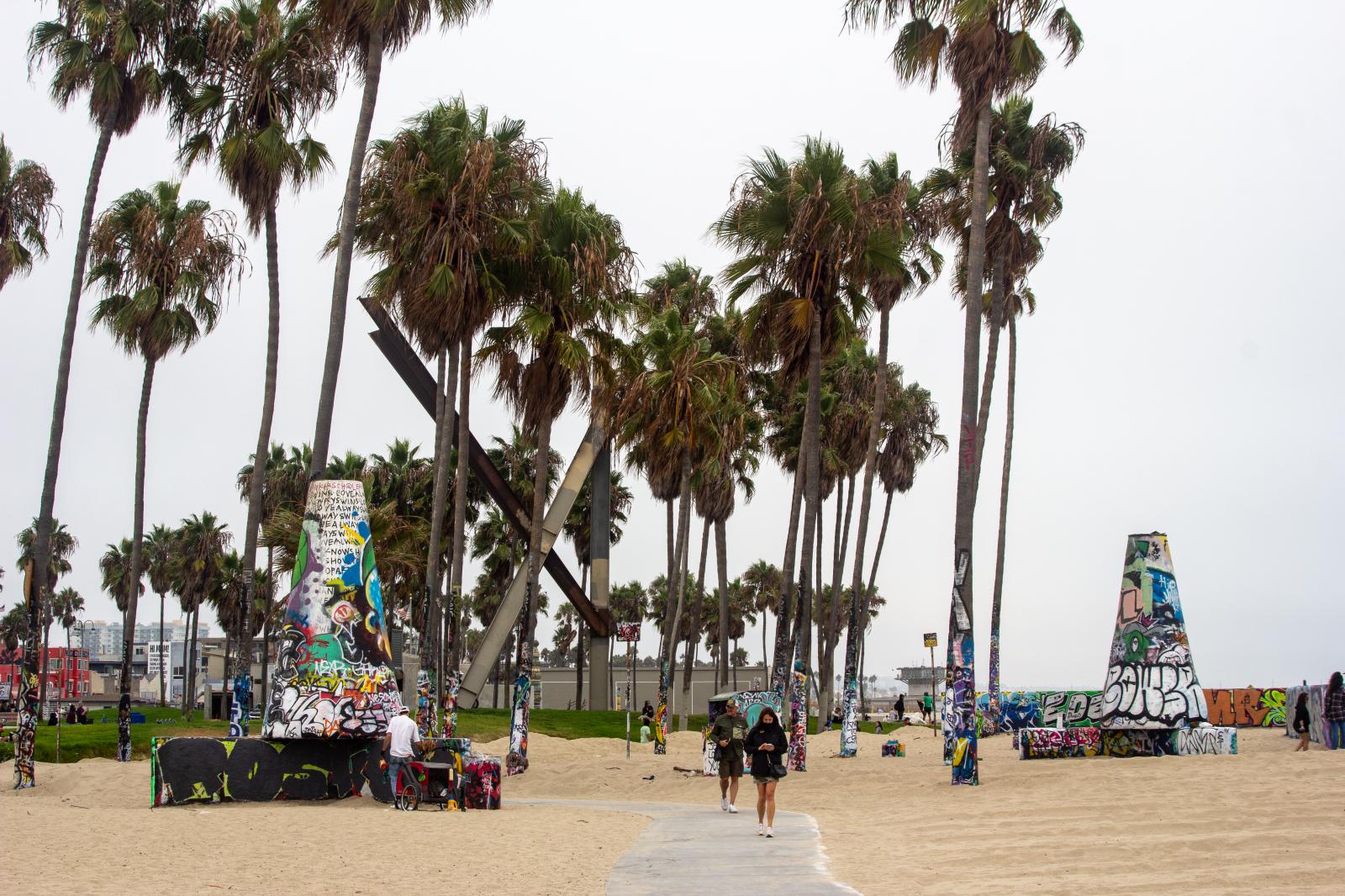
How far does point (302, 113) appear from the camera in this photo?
24234 millimetres

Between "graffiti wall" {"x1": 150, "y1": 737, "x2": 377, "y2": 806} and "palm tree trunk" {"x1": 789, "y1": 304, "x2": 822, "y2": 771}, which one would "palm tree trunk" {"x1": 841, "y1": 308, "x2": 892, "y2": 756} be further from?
"graffiti wall" {"x1": 150, "y1": 737, "x2": 377, "y2": 806}

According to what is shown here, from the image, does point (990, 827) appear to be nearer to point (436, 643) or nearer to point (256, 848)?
point (256, 848)

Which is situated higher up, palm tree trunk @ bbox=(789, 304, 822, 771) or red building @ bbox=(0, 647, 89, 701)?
palm tree trunk @ bbox=(789, 304, 822, 771)

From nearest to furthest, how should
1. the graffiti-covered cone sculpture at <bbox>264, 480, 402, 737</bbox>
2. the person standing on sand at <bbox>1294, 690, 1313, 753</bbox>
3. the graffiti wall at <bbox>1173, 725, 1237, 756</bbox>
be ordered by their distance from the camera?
the graffiti-covered cone sculpture at <bbox>264, 480, 402, 737</bbox>, the graffiti wall at <bbox>1173, 725, 1237, 756</bbox>, the person standing on sand at <bbox>1294, 690, 1313, 753</bbox>

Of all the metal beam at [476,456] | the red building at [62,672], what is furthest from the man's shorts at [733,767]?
the red building at [62,672]

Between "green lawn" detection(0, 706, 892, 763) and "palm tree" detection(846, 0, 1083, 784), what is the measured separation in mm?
18322

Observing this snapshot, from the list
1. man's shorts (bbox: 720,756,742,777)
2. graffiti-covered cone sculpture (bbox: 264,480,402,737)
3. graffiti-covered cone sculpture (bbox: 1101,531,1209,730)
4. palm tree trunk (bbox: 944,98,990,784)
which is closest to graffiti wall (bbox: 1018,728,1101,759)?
graffiti-covered cone sculpture (bbox: 1101,531,1209,730)

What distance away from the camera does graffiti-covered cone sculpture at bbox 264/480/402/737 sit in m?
17.0

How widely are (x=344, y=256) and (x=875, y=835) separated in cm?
1290

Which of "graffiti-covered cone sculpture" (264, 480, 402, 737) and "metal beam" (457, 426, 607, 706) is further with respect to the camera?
"metal beam" (457, 426, 607, 706)

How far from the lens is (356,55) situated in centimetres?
2273

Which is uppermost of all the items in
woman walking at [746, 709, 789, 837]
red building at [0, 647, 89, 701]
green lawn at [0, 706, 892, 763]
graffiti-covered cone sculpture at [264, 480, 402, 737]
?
graffiti-covered cone sculpture at [264, 480, 402, 737]

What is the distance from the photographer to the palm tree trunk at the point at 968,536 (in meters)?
19.4

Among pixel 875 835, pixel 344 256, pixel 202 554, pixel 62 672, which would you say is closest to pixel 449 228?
pixel 344 256
